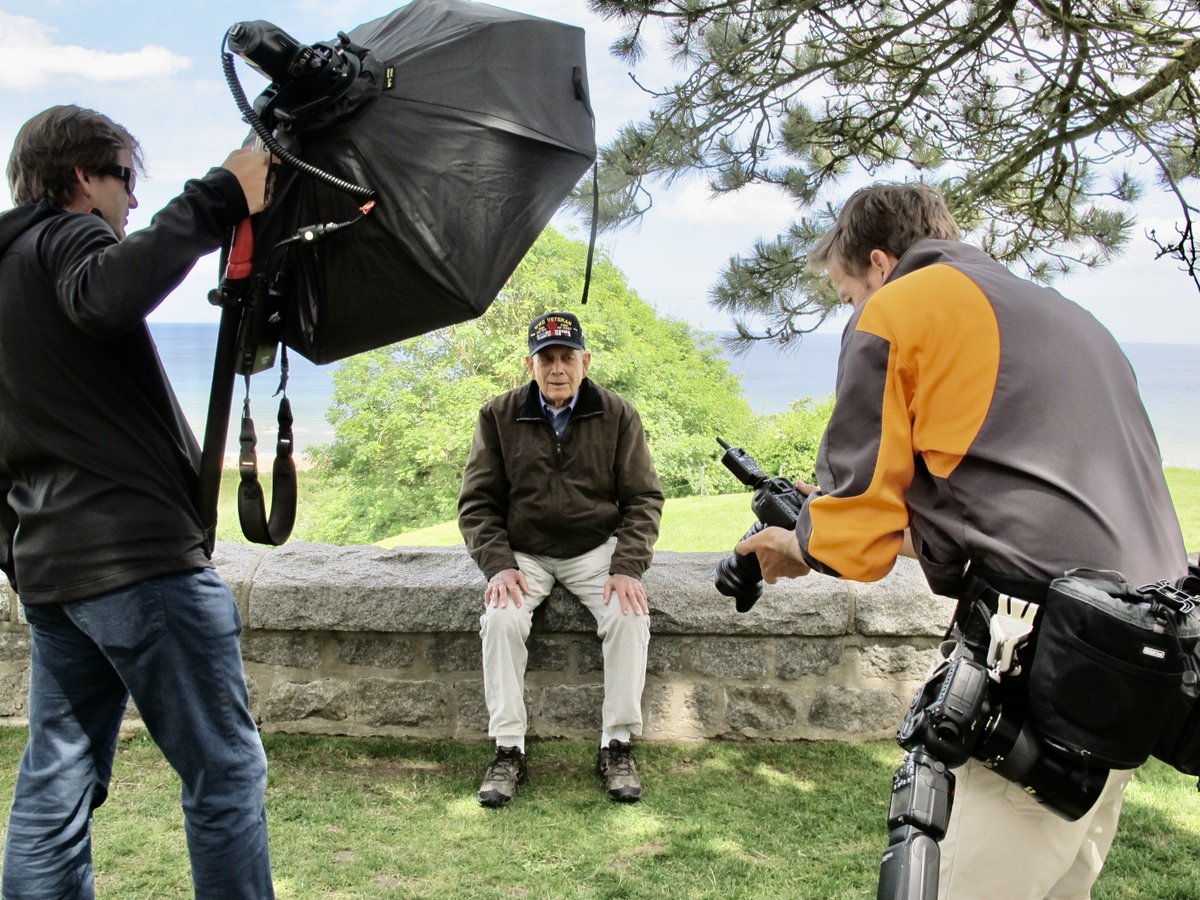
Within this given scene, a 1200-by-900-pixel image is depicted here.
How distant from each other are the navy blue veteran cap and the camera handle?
2374mm

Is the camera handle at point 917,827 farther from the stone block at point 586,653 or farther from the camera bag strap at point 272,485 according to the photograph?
the stone block at point 586,653

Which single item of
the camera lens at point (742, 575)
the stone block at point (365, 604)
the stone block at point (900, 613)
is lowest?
the stone block at point (365, 604)

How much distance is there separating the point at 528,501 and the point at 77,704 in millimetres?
1858

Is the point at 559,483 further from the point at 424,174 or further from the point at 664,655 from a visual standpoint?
the point at 424,174

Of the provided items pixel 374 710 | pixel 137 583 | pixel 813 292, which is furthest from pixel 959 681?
pixel 813 292

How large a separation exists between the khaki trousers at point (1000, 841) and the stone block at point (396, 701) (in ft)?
7.61

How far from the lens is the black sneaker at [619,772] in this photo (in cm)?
330

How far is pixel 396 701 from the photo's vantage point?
3734 millimetres

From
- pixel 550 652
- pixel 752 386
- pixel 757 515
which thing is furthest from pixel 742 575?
pixel 752 386

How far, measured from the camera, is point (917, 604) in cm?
369

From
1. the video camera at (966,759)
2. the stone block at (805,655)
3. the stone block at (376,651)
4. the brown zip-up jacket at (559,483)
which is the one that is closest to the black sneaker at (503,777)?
the stone block at (376,651)

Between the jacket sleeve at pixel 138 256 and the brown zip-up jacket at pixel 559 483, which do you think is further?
the brown zip-up jacket at pixel 559 483

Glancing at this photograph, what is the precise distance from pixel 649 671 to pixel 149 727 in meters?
2.09

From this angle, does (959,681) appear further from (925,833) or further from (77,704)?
(77,704)
